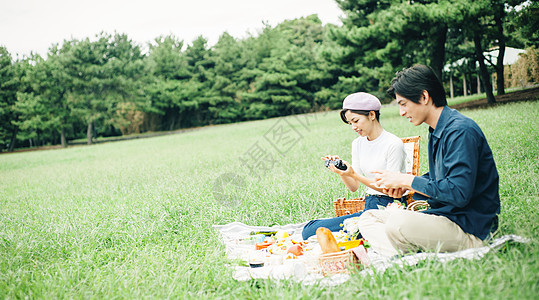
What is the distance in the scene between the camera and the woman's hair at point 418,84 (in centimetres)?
214

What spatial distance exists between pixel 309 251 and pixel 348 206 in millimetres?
668

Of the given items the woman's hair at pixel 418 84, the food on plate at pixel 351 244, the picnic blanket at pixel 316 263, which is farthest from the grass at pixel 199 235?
the woman's hair at pixel 418 84

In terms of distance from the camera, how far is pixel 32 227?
3934 millimetres

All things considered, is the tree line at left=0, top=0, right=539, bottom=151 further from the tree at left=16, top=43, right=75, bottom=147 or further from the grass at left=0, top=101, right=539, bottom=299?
the grass at left=0, top=101, right=539, bottom=299

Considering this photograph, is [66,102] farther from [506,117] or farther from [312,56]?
[506,117]

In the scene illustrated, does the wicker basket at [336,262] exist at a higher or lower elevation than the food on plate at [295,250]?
higher

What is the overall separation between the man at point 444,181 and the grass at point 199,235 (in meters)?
0.18

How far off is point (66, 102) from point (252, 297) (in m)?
29.6

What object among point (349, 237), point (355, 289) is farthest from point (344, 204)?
point (355, 289)

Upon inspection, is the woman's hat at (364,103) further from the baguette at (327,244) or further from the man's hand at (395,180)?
the baguette at (327,244)

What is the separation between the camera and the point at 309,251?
2.78 metres

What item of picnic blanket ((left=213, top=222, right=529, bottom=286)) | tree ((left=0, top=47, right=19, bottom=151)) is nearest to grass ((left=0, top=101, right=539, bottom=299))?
picnic blanket ((left=213, top=222, right=529, bottom=286))

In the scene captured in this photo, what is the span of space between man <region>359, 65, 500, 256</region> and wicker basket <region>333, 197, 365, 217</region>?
0.88m

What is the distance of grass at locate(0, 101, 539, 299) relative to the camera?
1.97 meters
